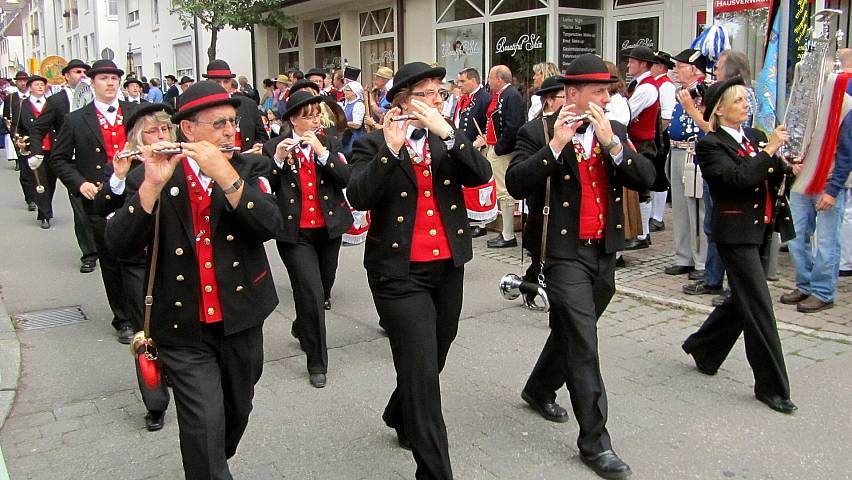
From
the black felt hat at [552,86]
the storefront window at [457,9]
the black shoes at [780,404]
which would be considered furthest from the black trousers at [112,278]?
the storefront window at [457,9]

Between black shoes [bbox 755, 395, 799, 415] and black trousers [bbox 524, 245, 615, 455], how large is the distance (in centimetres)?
132

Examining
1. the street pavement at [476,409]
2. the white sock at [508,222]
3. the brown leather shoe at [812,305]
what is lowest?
the street pavement at [476,409]

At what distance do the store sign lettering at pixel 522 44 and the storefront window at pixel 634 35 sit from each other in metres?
1.44

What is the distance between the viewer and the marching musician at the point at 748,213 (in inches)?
185

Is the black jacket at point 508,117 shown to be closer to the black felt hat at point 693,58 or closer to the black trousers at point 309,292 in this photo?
the black felt hat at point 693,58

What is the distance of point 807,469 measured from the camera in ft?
13.0

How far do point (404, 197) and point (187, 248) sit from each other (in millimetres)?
1066

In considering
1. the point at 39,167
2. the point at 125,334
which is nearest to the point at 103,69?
the point at 125,334

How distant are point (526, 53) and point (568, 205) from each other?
10.7 meters

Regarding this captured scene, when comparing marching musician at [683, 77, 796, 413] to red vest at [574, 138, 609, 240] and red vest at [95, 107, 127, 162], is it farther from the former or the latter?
red vest at [95, 107, 127, 162]

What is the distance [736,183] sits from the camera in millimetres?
4711

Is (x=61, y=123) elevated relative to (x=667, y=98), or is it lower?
lower

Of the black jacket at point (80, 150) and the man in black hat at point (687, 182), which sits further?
the man in black hat at point (687, 182)

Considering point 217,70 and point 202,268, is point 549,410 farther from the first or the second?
point 217,70
